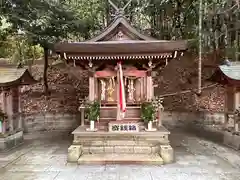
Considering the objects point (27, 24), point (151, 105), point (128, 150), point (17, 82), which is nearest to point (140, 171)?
point (128, 150)

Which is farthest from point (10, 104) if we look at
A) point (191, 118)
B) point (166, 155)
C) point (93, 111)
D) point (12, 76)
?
point (191, 118)

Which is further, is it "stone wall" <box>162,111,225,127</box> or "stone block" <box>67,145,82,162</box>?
"stone wall" <box>162,111,225,127</box>

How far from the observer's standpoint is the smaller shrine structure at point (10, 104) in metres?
9.70

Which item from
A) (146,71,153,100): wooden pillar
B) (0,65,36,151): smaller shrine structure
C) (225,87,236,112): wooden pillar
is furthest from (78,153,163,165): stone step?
(225,87,236,112): wooden pillar

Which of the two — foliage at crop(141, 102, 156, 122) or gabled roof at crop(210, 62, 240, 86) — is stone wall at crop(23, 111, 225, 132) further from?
foliage at crop(141, 102, 156, 122)

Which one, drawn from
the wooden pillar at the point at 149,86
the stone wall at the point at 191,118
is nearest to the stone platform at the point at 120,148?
the wooden pillar at the point at 149,86

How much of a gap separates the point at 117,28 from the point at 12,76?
401 centimetres

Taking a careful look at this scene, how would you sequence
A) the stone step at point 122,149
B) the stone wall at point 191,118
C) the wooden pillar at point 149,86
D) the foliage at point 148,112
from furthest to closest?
the stone wall at point 191,118, the wooden pillar at point 149,86, the foliage at point 148,112, the stone step at point 122,149

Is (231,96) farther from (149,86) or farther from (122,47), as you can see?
(122,47)

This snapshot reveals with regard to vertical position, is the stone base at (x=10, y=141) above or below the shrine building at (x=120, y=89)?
below

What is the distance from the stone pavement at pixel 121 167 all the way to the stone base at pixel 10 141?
34 centimetres

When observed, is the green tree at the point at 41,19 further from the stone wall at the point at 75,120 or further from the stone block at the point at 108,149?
the stone block at the point at 108,149

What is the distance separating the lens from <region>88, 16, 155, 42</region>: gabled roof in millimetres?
9484

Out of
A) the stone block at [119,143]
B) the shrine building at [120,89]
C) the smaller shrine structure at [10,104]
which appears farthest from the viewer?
the smaller shrine structure at [10,104]
